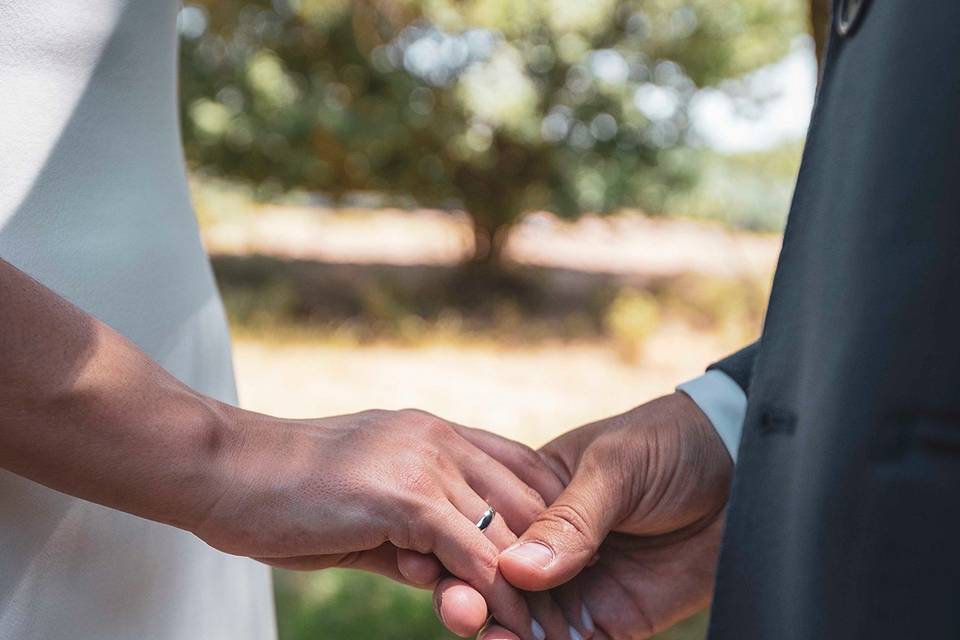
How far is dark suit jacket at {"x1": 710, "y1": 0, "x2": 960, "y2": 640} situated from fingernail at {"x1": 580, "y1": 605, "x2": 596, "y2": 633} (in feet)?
2.43

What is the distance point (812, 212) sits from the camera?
3.51 feet

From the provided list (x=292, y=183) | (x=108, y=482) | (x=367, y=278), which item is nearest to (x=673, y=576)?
(x=108, y=482)

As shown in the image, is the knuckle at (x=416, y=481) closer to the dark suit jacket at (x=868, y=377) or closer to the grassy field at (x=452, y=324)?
the dark suit jacket at (x=868, y=377)

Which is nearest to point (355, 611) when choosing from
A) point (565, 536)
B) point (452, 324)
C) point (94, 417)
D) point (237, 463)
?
point (565, 536)

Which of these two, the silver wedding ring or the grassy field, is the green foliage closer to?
the grassy field

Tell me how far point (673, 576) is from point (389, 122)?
27.7 feet

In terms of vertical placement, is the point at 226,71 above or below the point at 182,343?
above

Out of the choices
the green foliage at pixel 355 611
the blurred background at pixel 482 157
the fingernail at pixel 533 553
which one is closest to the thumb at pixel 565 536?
the fingernail at pixel 533 553

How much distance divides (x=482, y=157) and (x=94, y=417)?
9.33m

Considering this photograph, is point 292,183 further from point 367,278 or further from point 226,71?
point 367,278

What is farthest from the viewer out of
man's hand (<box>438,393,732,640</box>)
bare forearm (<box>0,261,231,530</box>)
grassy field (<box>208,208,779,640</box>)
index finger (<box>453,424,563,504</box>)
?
grassy field (<box>208,208,779,640</box>)

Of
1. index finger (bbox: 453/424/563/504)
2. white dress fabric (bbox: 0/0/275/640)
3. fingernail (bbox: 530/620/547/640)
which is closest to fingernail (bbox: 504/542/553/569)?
fingernail (bbox: 530/620/547/640)

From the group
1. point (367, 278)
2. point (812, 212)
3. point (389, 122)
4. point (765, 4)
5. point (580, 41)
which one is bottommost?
point (367, 278)

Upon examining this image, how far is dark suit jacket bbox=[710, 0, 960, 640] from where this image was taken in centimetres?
84
